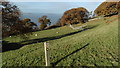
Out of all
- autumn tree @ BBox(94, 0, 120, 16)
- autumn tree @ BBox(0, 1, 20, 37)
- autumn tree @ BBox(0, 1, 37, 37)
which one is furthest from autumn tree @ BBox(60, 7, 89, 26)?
autumn tree @ BBox(0, 1, 20, 37)

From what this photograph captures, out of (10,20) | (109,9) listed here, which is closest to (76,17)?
(109,9)

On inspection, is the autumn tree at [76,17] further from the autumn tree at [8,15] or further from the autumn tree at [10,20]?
the autumn tree at [8,15]

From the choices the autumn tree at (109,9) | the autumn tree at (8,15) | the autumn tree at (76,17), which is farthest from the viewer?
the autumn tree at (76,17)

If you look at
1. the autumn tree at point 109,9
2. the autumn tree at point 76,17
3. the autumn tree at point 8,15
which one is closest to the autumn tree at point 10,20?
the autumn tree at point 8,15

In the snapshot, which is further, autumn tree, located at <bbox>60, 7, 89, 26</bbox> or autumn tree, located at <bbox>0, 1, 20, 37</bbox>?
autumn tree, located at <bbox>60, 7, 89, 26</bbox>

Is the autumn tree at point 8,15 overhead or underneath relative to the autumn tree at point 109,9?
underneath

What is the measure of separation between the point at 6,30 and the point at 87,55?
11672mm

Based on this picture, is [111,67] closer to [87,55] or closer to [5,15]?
[87,55]

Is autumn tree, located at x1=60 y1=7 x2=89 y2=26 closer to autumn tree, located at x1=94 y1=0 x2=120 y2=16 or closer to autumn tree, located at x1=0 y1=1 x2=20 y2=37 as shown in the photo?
autumn tree, located at x1=94 y1=0 x2=120 y2=16

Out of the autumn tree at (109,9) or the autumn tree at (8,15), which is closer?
the autumn tree at (8,15)

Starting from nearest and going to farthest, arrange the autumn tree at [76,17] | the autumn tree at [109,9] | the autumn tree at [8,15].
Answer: the autumn tree at [8,15]
the autumn tree at [109,9]
the autumn tree at [76,17]

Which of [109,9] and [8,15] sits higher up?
[109,9]

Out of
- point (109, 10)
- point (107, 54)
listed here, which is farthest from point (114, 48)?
point (109, 10)

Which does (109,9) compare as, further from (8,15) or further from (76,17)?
(8,15)
